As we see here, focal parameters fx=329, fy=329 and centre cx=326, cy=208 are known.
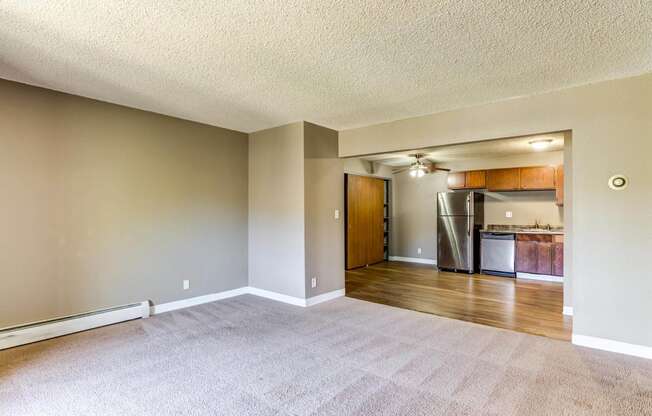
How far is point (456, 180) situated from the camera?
7164 millimetres

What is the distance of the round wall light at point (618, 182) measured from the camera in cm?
292

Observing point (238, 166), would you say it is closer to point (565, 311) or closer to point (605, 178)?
point (605, 178)

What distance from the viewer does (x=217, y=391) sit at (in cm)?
234

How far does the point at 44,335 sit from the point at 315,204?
322cm

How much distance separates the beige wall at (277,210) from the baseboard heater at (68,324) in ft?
5.36

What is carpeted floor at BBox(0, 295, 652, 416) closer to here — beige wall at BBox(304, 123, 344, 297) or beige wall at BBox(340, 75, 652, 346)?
beige wall at BBox(340, 75, 652, 346)

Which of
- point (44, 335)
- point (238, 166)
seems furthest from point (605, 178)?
point (44, 335)

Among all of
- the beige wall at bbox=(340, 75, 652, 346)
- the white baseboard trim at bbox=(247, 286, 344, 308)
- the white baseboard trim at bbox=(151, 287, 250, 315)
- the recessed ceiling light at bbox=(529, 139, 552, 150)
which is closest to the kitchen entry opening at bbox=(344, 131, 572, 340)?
the recessed ceiling light at bbox=(529, 139, 552, 150)

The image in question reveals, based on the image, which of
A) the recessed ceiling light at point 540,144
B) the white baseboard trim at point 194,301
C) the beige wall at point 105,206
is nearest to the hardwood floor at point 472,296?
the white baseboard trim at point 194,301

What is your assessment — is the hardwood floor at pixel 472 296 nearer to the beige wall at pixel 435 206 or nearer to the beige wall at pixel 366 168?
the beige wall at pixel 435 206

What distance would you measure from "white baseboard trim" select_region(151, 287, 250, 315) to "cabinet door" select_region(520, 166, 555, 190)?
5.49 metres

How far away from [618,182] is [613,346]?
4.85 ft

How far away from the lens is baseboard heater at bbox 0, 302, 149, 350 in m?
3.05

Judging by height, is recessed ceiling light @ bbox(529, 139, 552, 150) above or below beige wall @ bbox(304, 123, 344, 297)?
above
